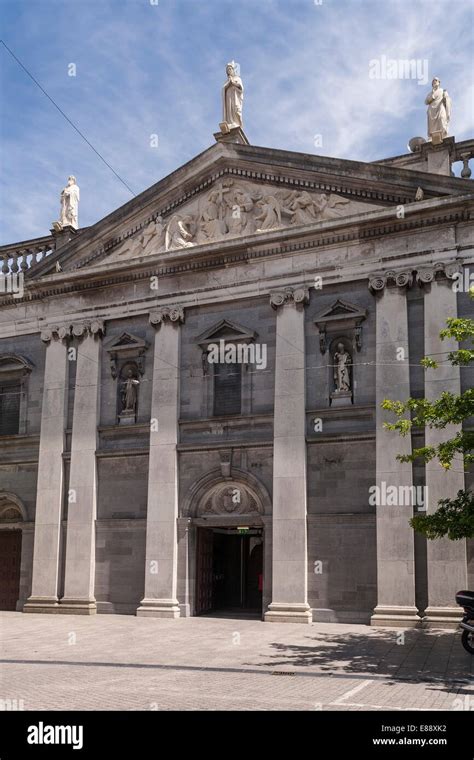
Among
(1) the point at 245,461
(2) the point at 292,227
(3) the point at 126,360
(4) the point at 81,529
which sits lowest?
(4) the point at 81,529

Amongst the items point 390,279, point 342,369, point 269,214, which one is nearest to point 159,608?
point 342,369

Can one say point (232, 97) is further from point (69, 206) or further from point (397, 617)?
point (397, 617)

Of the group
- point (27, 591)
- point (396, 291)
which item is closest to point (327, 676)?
point (396, 291)

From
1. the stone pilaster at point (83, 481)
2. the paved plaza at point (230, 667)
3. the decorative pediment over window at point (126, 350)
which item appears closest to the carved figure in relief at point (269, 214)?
the decorative pediment over window at point (126, 350)

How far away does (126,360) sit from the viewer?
27.1 meters

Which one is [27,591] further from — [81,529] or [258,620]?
[258,620]

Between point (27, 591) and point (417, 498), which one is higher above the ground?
point (417, 498)

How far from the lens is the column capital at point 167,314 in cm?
2609

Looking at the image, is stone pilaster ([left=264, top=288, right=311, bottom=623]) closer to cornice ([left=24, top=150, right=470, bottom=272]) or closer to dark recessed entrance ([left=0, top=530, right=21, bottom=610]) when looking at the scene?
cornice ([left=24, top=150, right=470, bottom=272])

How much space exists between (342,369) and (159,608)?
918 centimetres

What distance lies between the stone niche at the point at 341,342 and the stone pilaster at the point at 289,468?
74 cm

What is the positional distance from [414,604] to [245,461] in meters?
6.49

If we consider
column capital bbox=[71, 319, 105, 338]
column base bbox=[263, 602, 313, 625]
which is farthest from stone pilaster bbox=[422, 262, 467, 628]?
column capital bbox=[71, 319, 105, 338]
